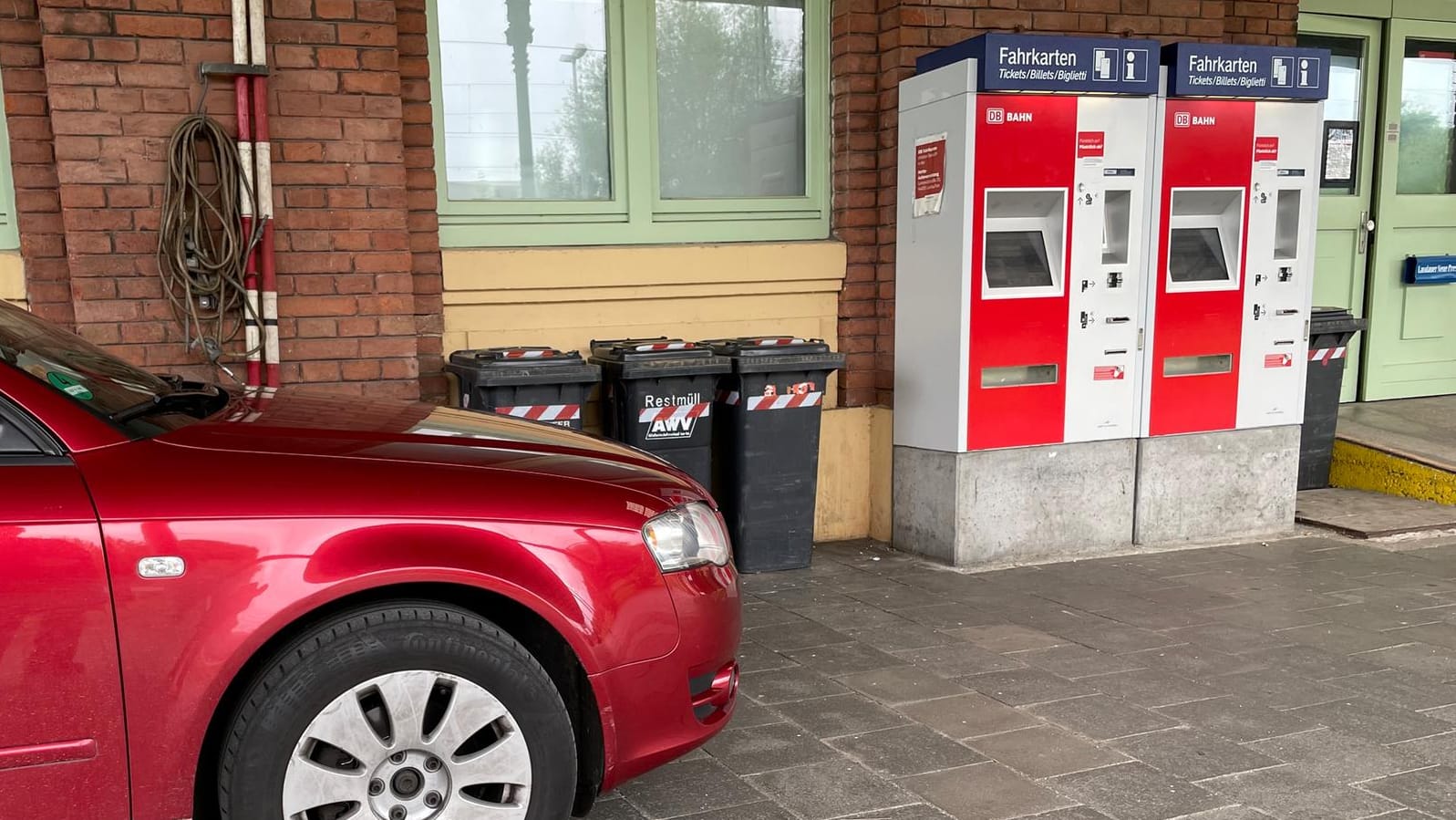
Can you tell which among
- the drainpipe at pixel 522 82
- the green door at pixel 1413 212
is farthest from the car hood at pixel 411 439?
the green door at pixel 1413 212

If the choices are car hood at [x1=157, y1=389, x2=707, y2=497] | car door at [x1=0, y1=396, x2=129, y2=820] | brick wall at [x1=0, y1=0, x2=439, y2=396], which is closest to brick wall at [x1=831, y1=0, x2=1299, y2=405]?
brick wall at [x1=0, y1=0, x2=439, y2=396]

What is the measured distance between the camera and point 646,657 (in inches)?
111

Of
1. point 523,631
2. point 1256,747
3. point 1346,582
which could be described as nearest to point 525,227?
Answer: point 523,631

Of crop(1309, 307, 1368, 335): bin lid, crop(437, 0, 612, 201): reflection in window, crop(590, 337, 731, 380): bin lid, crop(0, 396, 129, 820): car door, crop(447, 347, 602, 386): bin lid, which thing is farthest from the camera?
crop(1309, 307, 1368, 335): bin lid

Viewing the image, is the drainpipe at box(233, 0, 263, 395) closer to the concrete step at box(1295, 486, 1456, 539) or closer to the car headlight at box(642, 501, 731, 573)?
the car headlight at box(642, 501, 731, 573)

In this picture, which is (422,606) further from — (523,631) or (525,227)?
(525,227)

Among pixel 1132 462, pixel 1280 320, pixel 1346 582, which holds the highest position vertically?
pixel 1280 320

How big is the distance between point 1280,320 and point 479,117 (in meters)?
4.80

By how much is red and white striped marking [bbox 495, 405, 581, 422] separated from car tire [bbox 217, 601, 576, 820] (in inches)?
110

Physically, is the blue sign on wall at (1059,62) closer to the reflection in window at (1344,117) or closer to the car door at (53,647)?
the reflection in window at (1344,117)

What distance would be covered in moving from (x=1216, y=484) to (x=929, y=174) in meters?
2.57

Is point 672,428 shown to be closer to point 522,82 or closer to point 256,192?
point 522,82

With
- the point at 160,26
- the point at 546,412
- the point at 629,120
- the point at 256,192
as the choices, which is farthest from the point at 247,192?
the point at 629,120

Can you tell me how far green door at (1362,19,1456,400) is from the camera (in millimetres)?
8508
